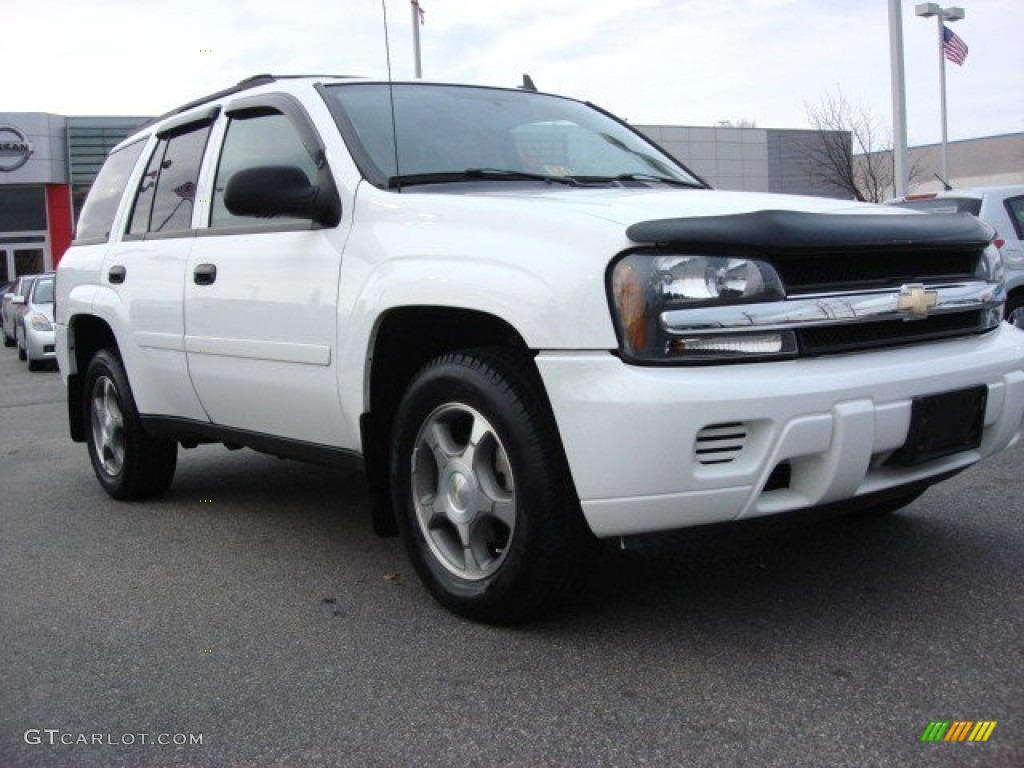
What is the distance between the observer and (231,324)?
4258 mm

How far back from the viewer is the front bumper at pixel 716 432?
2.78 m

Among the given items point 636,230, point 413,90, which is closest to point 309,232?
point 413,90

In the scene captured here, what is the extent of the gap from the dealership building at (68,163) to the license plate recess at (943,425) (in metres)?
32.5

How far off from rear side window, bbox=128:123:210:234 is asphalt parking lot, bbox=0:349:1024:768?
1.46m

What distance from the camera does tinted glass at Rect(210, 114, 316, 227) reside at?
4.20m

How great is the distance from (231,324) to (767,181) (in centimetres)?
4197

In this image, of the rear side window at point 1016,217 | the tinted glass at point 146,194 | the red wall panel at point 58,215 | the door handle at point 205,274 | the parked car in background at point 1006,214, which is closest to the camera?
the door handle at point 205,274

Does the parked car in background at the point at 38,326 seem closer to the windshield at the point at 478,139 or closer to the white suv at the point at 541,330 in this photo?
the white suv at the point at 541,330

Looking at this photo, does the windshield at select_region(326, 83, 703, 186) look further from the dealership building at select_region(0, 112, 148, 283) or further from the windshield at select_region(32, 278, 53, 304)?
the dealership building at select_region(0, 112, 148, 283)

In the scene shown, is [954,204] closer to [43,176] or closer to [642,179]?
[642,179]

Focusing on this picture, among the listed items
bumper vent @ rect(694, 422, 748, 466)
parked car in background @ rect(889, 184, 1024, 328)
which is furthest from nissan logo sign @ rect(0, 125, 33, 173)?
bumper vent @ rect(694, 422, 748, 466)

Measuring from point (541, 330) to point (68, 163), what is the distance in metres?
39.6

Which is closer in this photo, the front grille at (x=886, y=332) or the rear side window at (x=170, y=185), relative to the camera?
the front grille at (x=886, y=332)

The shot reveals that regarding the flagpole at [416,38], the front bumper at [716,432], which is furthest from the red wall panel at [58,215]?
the front bumper at [716,432]
